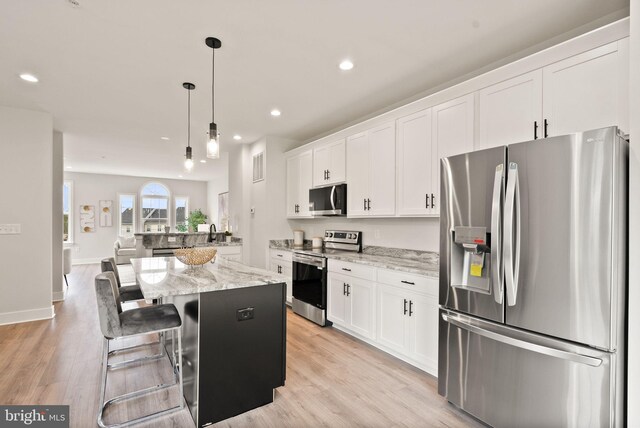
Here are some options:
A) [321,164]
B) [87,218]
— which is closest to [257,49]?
[321,164]

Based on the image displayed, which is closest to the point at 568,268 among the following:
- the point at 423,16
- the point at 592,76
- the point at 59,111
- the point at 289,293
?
the point at 592,76

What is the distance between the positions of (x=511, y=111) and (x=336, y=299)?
2.49 meters

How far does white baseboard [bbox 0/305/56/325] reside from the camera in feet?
13.2

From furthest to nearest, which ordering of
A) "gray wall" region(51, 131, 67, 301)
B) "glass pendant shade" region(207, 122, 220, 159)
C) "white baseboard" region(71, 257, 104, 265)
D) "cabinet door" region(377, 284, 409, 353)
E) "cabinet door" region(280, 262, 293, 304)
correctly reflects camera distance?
"white baseboard" region(71, 257, 104, 265) → "gray wall" region(51, 131, 67, 301) → "cabinet door" region(280, 262, 293, 304) → "cabinet door" region(377, 284, 409, 353) → "glass pendant shade" region(207, 122, 220, 159)

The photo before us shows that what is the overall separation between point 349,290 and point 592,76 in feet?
8.61

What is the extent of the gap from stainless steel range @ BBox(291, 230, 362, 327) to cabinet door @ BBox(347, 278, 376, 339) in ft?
1.54

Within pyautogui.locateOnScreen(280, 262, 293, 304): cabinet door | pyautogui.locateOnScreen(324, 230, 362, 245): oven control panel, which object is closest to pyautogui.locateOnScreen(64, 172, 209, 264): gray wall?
pyautogui.locateOnScreen(280, 262, 293, 304): cabinet door

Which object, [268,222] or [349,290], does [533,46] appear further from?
[268,222]

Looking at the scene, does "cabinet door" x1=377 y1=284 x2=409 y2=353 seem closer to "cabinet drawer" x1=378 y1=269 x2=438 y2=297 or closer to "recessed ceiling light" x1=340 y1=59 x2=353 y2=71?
"cabinet drawer" x1=378 y1=269 x2=438 y2=297

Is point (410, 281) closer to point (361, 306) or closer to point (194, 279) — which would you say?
point (361, 306)

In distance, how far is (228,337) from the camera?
2.06 metres

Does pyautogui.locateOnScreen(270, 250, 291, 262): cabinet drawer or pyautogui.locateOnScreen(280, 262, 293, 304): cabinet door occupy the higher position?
pyautogui.locateOnScreen(270, 250, 291, 262): cabinet drawer

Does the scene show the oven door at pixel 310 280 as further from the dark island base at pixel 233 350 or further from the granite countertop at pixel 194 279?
the dark island base at pixel 233 350

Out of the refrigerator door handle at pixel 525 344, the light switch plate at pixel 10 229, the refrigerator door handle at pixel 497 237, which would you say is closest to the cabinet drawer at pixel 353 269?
the refrigerator door handle at pixel 525 344
